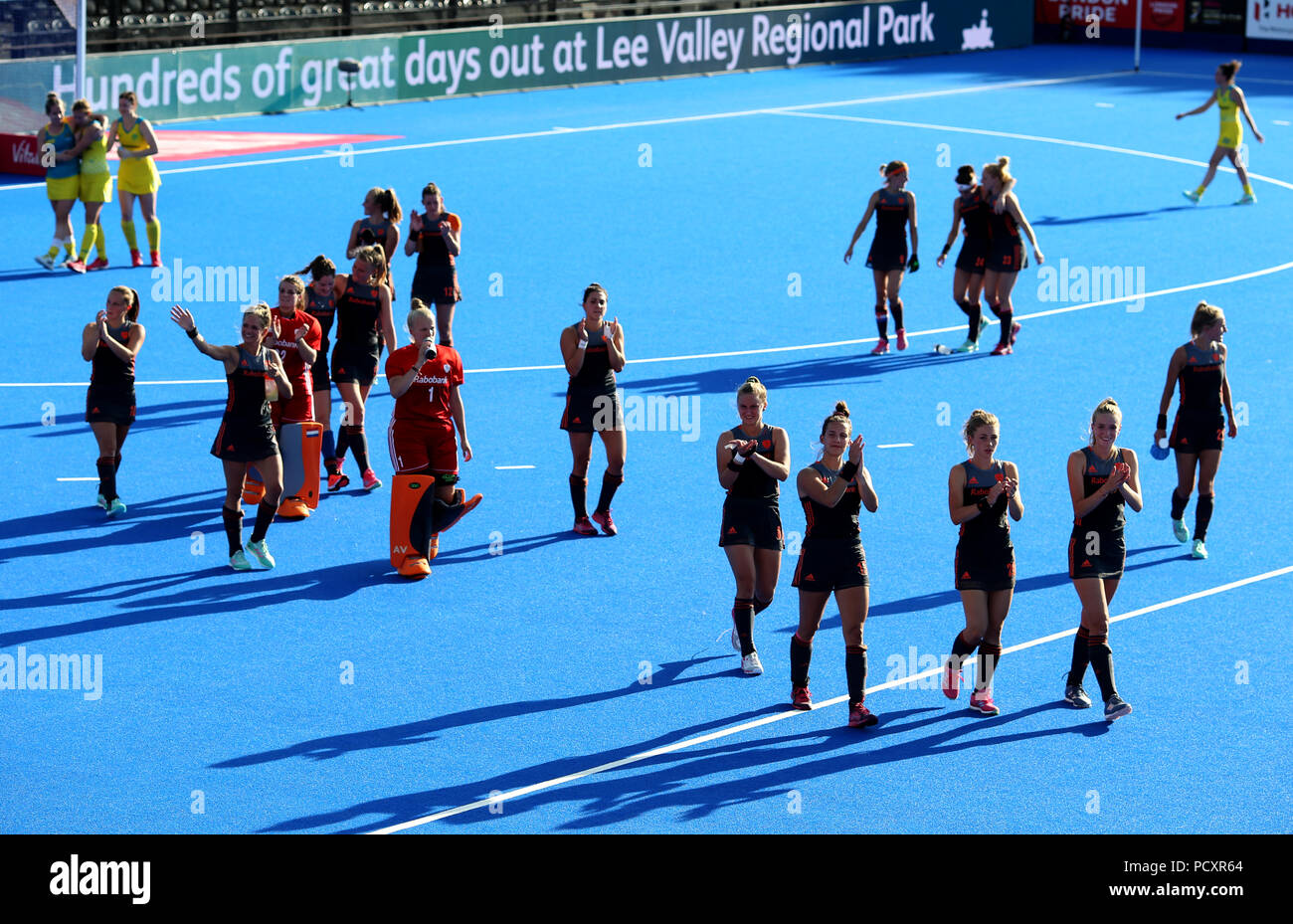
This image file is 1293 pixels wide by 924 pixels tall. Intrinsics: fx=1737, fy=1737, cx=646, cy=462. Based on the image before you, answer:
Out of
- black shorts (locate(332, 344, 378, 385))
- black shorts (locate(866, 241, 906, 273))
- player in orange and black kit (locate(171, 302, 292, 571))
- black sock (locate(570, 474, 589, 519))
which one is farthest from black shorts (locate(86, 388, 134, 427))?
black shorts (locate(866, 241, 906, 273))

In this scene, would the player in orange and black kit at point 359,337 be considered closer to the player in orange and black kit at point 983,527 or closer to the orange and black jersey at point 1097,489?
the player in orange and black kit at point 983,527

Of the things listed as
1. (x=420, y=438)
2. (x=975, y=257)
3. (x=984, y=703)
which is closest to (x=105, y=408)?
(x=420, y=438)

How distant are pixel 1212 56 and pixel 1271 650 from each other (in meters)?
41.0

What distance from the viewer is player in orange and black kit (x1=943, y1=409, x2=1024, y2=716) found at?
10.3m

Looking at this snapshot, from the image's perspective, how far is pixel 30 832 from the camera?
916 cm

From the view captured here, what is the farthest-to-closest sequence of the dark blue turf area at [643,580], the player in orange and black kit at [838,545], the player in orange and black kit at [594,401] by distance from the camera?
the player in orange and black kit at [594,401], the player in orange and black kit at [838,545], the dark blue turf area at [643,580]

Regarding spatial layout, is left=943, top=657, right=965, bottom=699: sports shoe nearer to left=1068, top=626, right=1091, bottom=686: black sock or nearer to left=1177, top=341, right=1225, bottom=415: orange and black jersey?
left=1068, top=626, right=1091, bottom=686: black sock

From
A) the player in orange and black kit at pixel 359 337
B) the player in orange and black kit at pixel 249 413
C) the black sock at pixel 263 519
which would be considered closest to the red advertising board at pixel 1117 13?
the player in orange and black kit at pixel 359 337

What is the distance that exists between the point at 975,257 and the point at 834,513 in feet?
31.5

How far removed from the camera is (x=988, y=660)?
10.8 m

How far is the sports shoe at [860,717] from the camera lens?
1051 centimetres

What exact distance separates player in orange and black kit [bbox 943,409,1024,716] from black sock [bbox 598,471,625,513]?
4056 millimetres

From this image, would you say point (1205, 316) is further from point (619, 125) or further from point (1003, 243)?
point (619, 125)

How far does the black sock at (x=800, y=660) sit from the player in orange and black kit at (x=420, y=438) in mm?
3476
